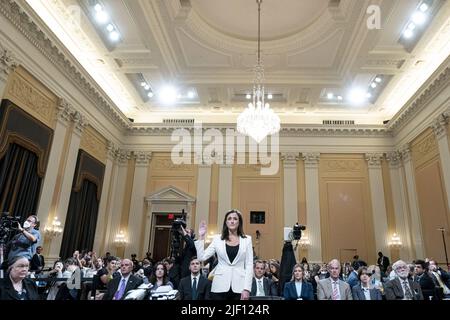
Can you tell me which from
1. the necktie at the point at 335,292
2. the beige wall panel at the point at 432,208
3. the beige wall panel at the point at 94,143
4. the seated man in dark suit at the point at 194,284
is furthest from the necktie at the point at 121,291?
the beige wall panel at the point at 432,208

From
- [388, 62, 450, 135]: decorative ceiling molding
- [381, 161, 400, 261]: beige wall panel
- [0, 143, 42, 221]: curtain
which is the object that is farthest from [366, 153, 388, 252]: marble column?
[0, 143, 42, 221]: curtain

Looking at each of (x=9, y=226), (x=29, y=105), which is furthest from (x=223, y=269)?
(x=29, y=105)

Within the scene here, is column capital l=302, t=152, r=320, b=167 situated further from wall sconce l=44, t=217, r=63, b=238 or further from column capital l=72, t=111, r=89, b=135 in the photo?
wall sconce l=44, t=217, r=63, b=238

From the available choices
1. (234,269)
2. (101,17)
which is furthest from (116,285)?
(101,17)

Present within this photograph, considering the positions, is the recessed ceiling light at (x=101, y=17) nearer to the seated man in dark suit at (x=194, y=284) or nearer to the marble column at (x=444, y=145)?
the seated man in dark suit at (x=194, y=284)

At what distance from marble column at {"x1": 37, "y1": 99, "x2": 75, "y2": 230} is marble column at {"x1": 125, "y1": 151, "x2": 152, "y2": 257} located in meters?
4.25

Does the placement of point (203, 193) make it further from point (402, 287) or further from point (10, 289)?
point (10, 289)

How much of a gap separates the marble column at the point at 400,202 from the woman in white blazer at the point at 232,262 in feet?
37.6

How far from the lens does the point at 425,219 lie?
10.7 metres

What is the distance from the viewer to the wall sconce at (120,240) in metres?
12.4

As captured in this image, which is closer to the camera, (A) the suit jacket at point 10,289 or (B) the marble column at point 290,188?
(A) the suit jacket at point 10,289
